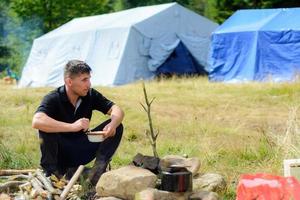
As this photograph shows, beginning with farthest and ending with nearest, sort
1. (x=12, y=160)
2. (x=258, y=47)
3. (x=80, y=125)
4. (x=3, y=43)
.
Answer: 1. (x=3, y=43)
2. (x=258, y=47)
3. (x=12, y=160)
4. (x=80, y=125)

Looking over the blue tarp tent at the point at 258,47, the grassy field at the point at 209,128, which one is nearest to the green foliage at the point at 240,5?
the blue tarp tent at the point at 258,47

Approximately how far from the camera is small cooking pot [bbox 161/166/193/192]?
3.75 meters

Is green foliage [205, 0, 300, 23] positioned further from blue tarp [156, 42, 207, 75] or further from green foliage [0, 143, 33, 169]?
green foliage [0, 143, 33, 169]

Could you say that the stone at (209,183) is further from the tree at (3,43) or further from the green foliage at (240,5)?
the tree at (3,43)

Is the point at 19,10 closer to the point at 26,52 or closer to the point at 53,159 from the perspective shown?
the point at 26,52

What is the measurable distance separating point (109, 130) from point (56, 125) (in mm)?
379

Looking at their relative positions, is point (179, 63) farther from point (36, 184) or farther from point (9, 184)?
point (36, 184)

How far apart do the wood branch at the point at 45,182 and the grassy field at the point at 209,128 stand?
868mm

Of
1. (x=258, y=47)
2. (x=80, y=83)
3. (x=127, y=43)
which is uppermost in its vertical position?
(x=80, y=83)

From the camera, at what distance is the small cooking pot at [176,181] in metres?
3.75

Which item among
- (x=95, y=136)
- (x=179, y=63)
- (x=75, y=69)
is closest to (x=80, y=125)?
(x=95, y=136)

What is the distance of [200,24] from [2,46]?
71.9 feet

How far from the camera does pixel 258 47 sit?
50.4 feet

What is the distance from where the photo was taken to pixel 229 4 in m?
29.5
